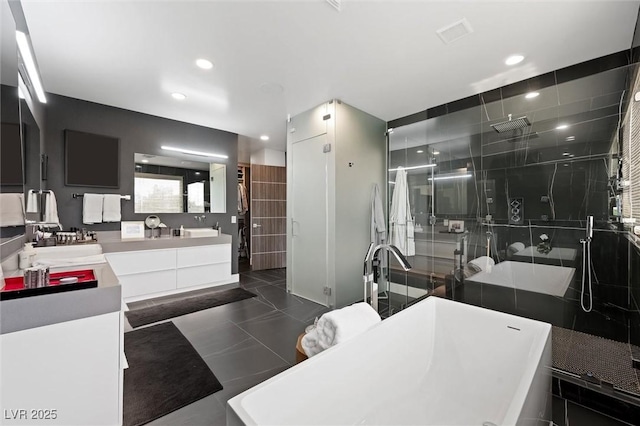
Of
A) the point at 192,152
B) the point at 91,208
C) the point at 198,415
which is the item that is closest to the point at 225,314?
the point at 198,415

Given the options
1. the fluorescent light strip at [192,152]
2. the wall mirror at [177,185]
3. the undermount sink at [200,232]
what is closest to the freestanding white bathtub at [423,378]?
the undermount sink at [200,232]

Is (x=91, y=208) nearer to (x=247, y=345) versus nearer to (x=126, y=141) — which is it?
(x=126, y=141)

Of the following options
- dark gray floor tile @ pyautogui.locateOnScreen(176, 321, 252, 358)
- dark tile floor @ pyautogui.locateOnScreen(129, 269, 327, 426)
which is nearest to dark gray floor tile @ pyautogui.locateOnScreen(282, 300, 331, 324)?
dark tile floor @ pyautogui.locateOnScreen(129, 269, 327, 426)

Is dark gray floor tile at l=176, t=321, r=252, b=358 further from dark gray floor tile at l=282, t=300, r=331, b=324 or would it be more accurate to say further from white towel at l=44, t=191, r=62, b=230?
white towel at l=44, t=191, r=62, b=230

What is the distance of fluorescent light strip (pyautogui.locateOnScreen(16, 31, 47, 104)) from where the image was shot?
6.83 feet

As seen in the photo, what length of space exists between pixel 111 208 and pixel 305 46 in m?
3.36

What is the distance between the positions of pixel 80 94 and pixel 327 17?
11.0ft

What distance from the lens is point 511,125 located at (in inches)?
113

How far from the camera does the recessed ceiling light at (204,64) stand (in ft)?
8.31

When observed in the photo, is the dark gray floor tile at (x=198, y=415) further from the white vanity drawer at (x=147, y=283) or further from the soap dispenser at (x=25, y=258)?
the white vanity drawer at (x=147, y=283)

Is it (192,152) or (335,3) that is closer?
(335,3)

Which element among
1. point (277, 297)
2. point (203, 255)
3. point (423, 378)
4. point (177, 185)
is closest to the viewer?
point (423, 378)

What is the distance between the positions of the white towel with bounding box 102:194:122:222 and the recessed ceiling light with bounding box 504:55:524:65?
4997mm

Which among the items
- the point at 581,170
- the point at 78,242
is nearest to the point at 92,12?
the point at 78,242
